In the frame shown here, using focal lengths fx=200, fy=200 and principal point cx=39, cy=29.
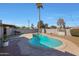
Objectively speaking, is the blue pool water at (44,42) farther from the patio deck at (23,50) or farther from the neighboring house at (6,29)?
the neighboring house at (6,29)

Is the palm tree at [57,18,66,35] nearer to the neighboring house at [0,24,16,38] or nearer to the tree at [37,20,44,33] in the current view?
the tree at [37,20,44,33]

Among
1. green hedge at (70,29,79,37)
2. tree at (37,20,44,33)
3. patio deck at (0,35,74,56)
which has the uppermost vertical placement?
tree at (37,20,44,33)

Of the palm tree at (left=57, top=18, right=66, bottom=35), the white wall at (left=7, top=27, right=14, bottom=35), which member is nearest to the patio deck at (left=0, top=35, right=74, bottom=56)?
the white wall at (left=7, top=27, right=14, bottom=35)

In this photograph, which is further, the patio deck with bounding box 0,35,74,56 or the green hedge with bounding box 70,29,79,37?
the green hedge with bounding box 70,29,79,37

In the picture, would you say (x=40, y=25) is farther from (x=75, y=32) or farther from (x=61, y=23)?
(x=75, y=32)

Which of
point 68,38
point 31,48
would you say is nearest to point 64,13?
point 68,38

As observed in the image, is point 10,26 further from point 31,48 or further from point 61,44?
point 61,44

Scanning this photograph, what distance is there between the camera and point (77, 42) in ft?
20.7

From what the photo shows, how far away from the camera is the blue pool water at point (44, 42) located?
21.2 ft

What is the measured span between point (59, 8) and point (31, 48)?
5.13 feet

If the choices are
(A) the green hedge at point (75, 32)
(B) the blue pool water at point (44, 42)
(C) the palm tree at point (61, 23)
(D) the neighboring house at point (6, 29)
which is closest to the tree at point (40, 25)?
(B) the blue pool water at point (44, 42)

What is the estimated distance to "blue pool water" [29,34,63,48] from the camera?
21.2ft

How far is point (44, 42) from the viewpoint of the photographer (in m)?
6.71

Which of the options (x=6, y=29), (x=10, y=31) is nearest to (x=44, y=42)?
(x=10, y=31)
